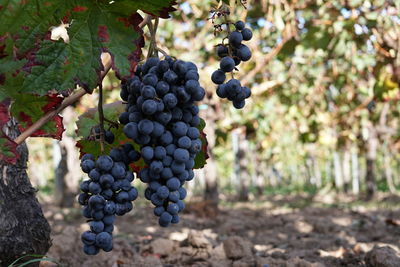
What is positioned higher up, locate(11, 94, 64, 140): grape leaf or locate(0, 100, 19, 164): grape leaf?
locate(11, 94, 64, 140): grape leaf

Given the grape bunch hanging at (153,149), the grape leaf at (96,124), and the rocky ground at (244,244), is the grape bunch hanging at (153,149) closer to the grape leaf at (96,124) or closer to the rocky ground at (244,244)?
the grape leaf at (96,124)

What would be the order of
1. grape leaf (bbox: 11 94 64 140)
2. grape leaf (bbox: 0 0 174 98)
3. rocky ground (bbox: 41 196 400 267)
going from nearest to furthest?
1. grape leaf (bbox: 0 0 174 98)
2. grape leaf (bbox: 11 94 64 140)
3. rocky ground (bbox: 41 196 400 267)

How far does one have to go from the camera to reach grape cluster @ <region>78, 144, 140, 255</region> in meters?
1.32

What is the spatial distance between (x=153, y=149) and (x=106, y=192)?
20 cm

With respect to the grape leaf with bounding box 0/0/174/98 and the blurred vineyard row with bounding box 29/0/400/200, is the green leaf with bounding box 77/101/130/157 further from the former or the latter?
the blurred vineyard row with bounding box 29/0/400/200

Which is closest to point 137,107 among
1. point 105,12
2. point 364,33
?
point 105,12

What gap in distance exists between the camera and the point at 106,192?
52.4 inches

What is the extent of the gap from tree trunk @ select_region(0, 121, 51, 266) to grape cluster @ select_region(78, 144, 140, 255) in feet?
2.40

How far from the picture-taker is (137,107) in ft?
4.18

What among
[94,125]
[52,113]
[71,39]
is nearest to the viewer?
[71,39]

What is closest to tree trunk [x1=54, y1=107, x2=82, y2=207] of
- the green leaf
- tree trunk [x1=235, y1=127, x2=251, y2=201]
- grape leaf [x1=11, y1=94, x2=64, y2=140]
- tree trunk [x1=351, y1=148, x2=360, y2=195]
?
tree trunk [x1=235, y1=127, x2=251, y2=201]

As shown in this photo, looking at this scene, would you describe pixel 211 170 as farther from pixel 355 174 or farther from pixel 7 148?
pixel 355 174

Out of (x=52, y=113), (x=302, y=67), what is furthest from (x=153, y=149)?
(x=302, y=67)

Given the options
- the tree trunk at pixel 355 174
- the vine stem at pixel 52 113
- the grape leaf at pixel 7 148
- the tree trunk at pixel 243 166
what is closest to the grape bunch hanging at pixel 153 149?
the vine stem at pixel 52 113
